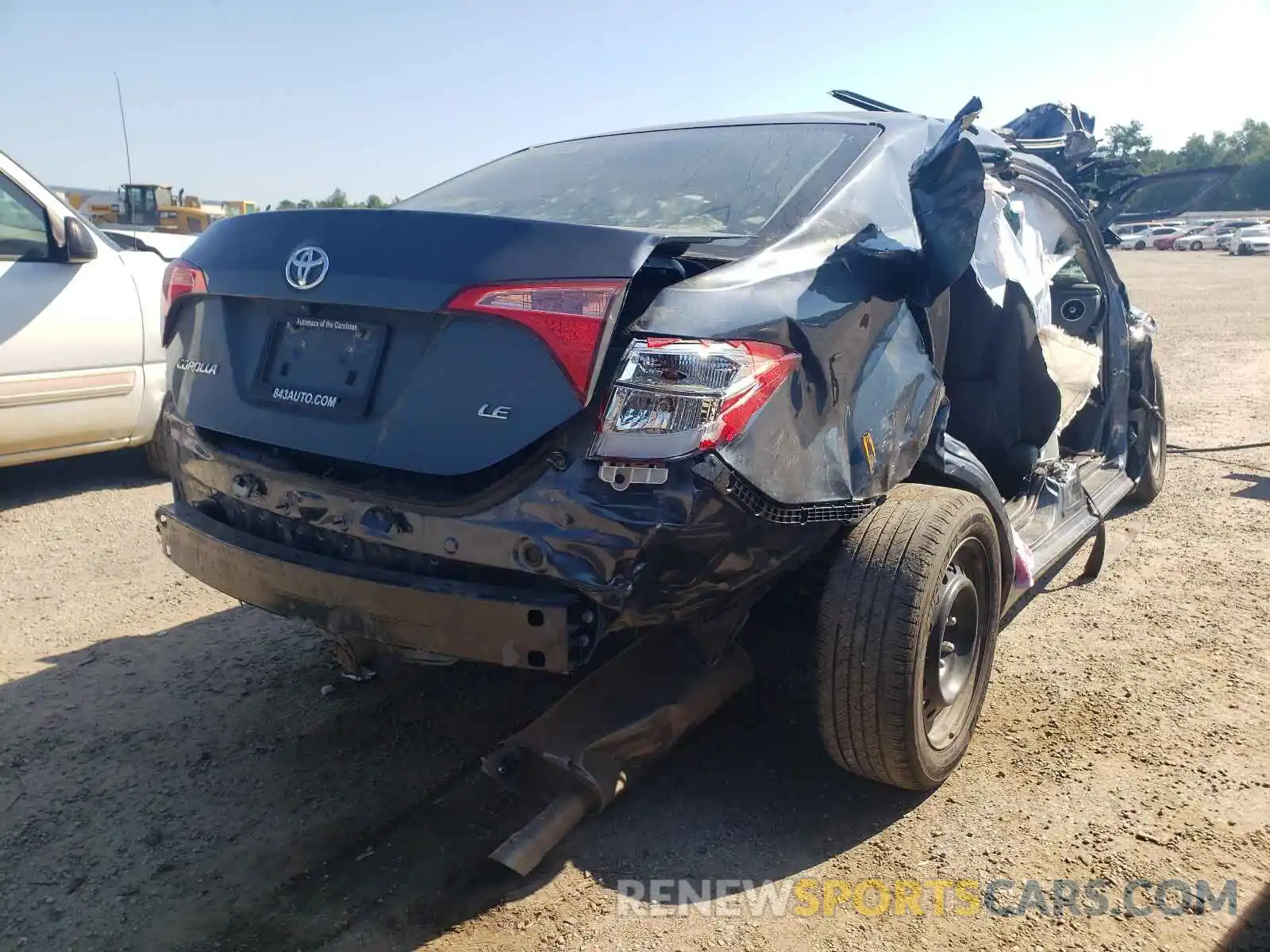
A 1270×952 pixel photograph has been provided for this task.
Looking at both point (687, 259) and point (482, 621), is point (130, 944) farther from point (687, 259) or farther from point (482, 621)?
point (687, 259)

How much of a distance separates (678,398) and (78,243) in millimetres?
4453

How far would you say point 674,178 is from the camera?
3.00 metres

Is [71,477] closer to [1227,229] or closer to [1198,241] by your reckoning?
[1198,241]

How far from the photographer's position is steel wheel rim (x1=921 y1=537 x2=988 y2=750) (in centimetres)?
269

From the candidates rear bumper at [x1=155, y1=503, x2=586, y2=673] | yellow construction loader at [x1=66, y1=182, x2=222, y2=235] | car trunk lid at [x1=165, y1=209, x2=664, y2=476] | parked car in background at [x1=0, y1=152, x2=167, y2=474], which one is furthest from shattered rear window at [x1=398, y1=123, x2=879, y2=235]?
yellow construction loader at [x1=66, y1=182, x2=222, y2=235]

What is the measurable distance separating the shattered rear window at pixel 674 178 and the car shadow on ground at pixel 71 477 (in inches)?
134

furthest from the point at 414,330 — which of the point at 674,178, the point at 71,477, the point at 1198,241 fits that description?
the point at 1198,241

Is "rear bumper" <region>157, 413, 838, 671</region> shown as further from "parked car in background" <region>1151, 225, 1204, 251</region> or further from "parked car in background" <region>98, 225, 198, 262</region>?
"parked car in background" <region>1151, 225, 1204, 251</region>

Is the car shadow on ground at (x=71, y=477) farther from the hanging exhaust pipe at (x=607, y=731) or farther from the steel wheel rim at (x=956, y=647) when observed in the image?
the steel wheel rim at (x=956, y=647)

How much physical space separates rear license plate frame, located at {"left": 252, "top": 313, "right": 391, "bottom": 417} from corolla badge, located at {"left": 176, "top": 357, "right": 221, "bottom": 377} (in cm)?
19

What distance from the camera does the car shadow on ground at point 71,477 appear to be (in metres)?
5.71

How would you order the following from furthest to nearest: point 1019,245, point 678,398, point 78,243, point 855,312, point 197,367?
point 78,243, point 1019,245, point 197,367, point 855,312, point 678,398

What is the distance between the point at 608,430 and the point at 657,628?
0.79 meters

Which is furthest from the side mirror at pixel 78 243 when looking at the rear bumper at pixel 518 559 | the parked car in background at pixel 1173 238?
the parked car in background at pixel 1173 238
